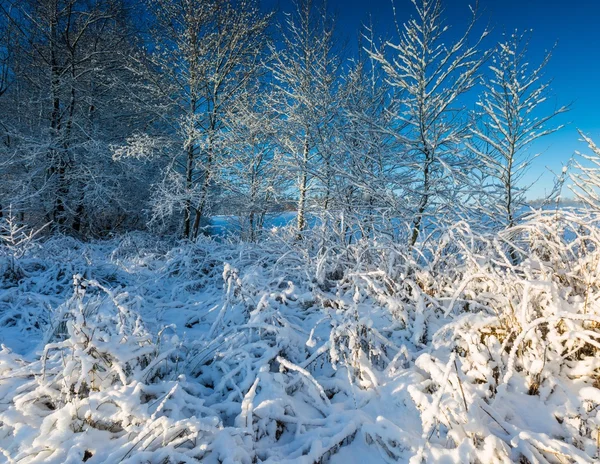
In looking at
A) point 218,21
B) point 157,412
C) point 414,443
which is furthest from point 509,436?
point 218,21

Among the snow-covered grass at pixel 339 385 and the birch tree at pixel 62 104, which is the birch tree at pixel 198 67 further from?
the snow-covered grass at pixel 339 385

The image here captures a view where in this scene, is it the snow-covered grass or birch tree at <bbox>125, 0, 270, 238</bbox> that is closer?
the snow-covered grass

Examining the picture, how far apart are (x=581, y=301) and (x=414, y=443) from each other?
1.31 meters

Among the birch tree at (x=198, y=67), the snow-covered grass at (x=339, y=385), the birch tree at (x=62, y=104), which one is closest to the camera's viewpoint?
the snow-covered grass at (x=339, y=385)

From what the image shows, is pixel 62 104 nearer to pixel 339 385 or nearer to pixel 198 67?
pixel 198 67

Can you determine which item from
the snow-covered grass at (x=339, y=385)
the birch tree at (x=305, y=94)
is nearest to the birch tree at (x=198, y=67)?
the birch tree at (x=305, y=94)

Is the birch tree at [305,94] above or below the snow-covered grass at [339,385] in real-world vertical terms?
above

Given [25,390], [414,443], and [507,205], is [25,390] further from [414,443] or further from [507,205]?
[507,205]

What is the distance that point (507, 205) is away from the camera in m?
6.25

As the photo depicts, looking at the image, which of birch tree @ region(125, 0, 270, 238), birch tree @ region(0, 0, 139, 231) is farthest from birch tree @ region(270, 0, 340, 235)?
birch tree @ region(0, 0, 139, 231)

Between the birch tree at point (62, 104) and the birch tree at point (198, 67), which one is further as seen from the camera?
the birch tree at point (62, 104)

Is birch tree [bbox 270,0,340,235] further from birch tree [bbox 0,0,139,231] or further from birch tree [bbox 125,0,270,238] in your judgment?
birch tree [bbox 0,0,139,231]

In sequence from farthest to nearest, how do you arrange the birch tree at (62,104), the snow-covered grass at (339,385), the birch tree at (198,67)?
1. the birch tree at (62,104)
2. the birch tree at (198,67)
3. the snow-covered grass at (339,385)

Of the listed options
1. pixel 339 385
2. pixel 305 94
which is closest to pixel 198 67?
pixel 305 94
